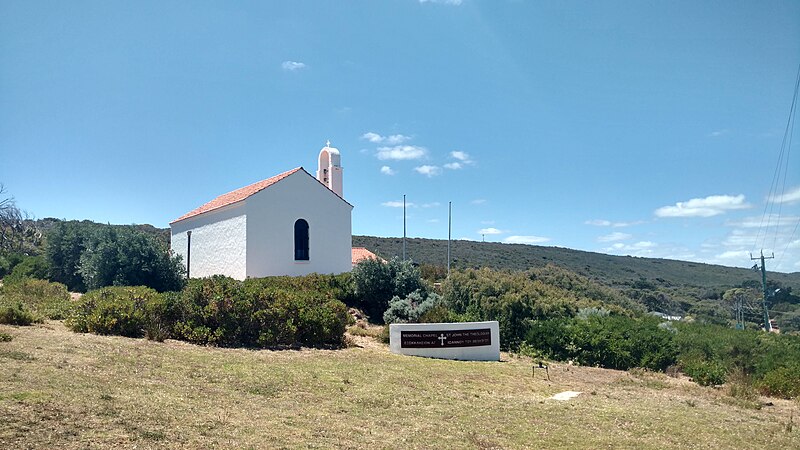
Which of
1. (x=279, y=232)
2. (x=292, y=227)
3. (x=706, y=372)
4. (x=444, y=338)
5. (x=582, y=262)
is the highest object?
(x=292, y=227)

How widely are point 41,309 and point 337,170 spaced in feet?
57.7

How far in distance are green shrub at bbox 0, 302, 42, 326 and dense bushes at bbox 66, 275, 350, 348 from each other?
836 mm

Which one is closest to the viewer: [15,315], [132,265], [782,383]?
[15,315]

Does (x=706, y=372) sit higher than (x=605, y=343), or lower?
lower

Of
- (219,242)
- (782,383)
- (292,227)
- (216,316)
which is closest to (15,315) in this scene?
(216,316)

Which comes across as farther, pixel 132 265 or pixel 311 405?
pixel 132 265

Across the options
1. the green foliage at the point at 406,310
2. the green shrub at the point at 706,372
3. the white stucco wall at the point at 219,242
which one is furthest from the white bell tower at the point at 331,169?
the green shrub at the point at 706,372

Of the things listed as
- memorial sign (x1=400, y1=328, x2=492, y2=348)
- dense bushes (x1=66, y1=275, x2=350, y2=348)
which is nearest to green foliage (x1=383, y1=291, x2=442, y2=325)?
memorial sign (x1=400, y1=328, x2=492, y2=348)

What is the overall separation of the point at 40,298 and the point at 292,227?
11.1 metres

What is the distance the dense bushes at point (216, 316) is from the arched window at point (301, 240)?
1080 centimetres

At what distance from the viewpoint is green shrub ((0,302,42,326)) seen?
12.1m

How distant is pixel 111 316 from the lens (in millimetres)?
12539

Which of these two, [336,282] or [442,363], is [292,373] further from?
[336,282]

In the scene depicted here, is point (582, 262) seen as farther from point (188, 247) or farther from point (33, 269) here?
point (33, 269)
